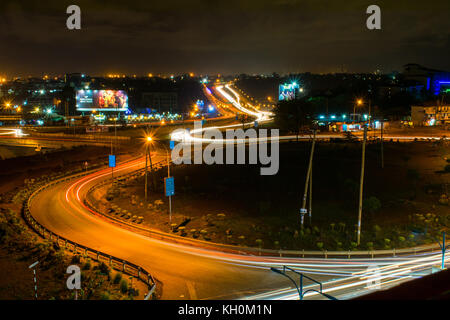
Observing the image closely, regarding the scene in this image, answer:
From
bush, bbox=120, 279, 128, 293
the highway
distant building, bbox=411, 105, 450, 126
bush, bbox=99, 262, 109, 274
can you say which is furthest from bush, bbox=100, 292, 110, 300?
distant building, bbox=411, 105, 450, 126

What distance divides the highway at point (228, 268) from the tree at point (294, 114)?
4108 centimetres

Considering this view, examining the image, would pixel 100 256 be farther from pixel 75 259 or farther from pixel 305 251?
pixel 305 251

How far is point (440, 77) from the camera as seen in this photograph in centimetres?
8700

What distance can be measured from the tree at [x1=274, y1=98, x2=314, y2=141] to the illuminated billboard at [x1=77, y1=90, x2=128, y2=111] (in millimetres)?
A: 61235

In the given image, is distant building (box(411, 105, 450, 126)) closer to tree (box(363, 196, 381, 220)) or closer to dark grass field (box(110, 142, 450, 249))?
dark grass field (box(110, 142, 450, 249))

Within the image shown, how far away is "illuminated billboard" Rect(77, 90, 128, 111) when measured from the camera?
104344 mm

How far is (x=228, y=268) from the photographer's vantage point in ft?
49.6

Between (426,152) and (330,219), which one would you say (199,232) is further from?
(426,152)

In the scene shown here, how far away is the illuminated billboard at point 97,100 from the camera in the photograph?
104344mm

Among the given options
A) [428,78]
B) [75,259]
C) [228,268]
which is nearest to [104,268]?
[75,259]

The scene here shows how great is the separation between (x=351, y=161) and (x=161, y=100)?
12669cm

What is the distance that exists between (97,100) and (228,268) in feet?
327

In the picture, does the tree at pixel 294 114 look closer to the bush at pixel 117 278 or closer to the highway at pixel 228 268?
the highway at pixel 228 268
